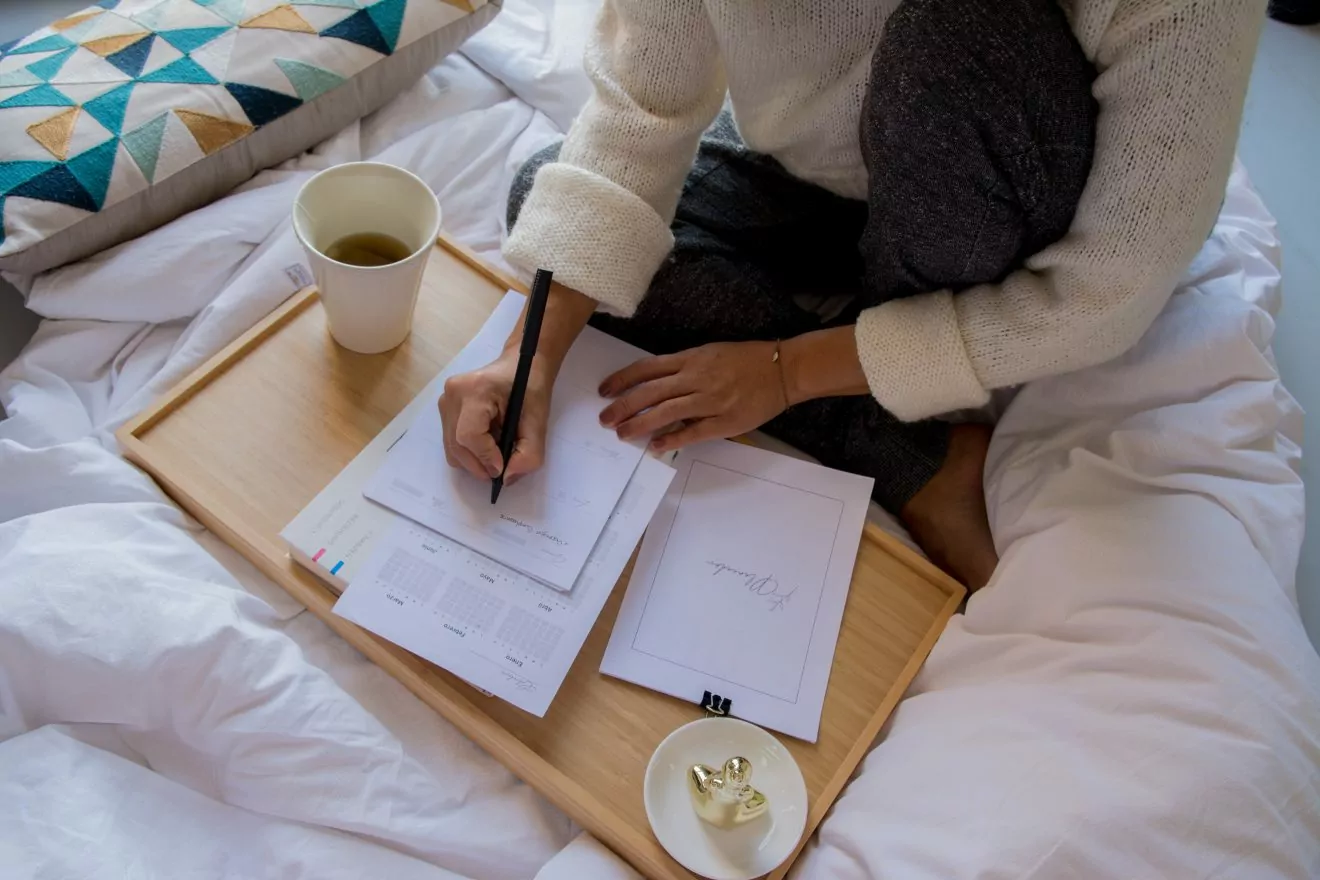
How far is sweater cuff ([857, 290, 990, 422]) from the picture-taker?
71 centimetres

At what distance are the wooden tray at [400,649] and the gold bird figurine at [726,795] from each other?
0.14 ft

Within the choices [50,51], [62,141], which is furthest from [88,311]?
[50,51]

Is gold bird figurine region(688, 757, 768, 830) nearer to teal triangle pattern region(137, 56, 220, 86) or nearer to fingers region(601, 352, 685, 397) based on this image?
fingers region(601, 352, 685, 397)

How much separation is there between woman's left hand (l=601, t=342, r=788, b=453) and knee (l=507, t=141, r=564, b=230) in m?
0.22

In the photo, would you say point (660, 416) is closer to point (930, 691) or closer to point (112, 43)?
point (930, 691)

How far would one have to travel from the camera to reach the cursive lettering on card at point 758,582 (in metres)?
0.75

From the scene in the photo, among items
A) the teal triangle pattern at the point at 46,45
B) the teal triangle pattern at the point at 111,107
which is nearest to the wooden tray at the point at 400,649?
the teal triangle pattern at the point at 111,107

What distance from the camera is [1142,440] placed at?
2.49ft

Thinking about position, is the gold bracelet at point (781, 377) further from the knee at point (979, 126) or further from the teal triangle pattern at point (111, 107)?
the teal triangle pattern at point (111, 107)

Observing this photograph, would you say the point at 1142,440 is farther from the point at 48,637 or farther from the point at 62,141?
the point at 62,141

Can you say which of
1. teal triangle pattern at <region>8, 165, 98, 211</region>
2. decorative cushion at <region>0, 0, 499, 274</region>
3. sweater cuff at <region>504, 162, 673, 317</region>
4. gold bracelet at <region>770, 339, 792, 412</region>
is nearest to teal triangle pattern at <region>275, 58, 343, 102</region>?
decorative cushion at <region>0, 0, 499, 274</region>

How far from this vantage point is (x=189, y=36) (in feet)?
3.01

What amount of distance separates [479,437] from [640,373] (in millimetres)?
→ 162

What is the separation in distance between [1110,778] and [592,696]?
350 mm
